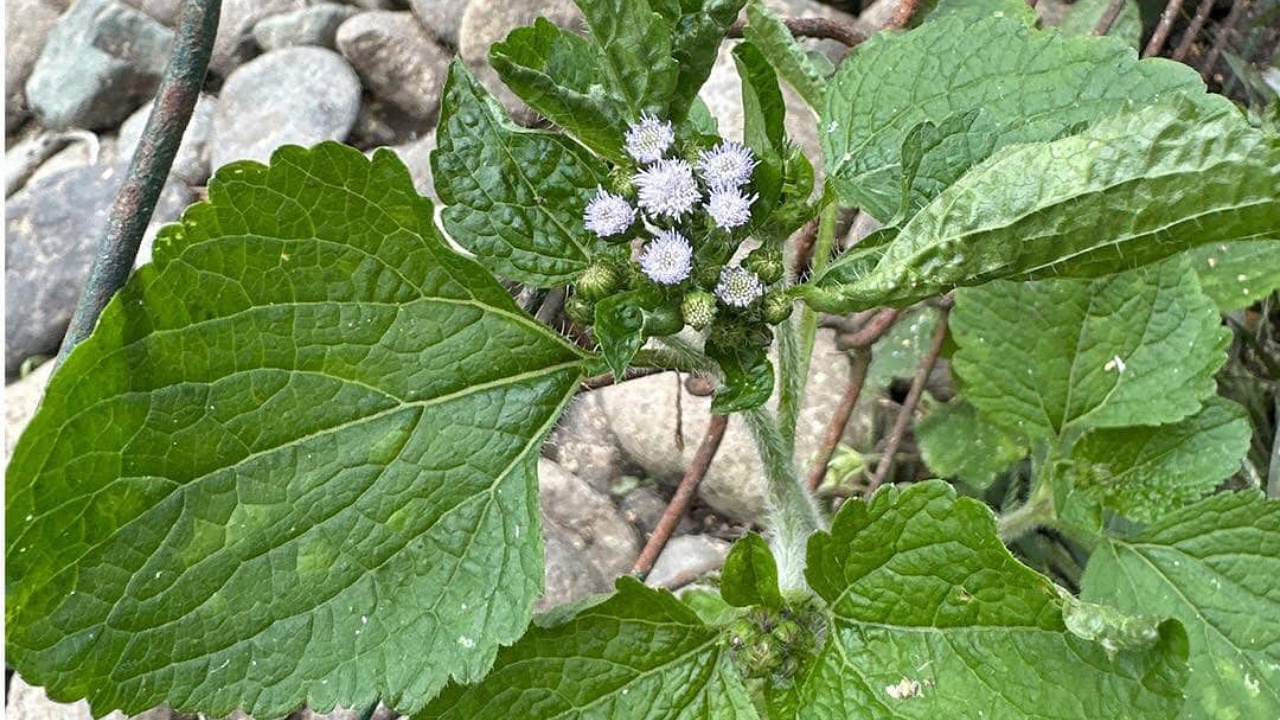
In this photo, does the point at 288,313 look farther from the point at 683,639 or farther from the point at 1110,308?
the point at 1110,308

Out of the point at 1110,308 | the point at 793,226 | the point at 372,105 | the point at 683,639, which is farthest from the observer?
the point at 372,105

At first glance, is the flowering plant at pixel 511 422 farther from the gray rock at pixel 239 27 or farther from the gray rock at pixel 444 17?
the gray rock at pixel 239 27

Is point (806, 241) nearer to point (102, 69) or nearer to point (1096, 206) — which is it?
point (1096, 206)

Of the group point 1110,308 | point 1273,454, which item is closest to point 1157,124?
point 1110,308

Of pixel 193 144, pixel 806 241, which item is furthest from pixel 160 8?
pixel 806 241

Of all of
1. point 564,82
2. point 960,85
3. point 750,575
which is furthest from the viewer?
point 960,85
